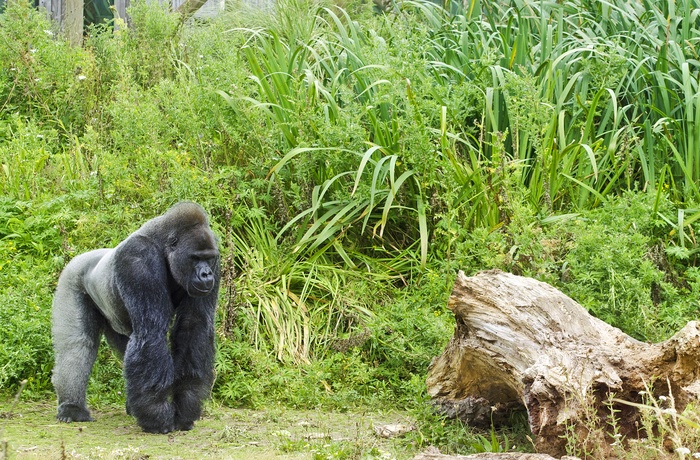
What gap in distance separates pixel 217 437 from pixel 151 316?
0.68 m

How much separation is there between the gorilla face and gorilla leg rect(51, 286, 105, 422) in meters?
0.67

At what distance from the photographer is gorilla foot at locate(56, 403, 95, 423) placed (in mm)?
4430

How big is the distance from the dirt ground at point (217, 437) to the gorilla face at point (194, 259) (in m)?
0.72

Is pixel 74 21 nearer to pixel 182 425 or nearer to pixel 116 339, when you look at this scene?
pixel 116 339

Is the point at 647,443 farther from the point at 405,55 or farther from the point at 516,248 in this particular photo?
the point at 405,55

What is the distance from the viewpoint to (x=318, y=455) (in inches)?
139

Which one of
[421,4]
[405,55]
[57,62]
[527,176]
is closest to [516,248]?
[527,176]

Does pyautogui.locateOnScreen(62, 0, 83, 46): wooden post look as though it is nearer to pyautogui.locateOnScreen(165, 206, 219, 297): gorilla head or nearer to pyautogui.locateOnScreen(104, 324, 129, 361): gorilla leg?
pyautogui.locateOnScreen(104, 324, 129, 361): gorilla leg

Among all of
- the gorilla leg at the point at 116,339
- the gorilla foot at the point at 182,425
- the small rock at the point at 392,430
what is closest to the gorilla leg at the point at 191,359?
the gorilla foot at the point at 182,425

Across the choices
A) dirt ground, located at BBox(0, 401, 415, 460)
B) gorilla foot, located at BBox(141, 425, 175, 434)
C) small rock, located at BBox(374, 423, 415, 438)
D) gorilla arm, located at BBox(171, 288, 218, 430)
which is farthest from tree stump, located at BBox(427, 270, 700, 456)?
gorilla foot, located at BBox(141, 425, 175, 434)

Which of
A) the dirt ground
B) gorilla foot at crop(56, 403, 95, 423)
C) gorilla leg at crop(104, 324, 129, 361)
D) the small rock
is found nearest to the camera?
the dirt ground

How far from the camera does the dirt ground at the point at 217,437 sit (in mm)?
3627

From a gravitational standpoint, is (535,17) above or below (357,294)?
above

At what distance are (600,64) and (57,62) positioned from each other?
487 centimetres
